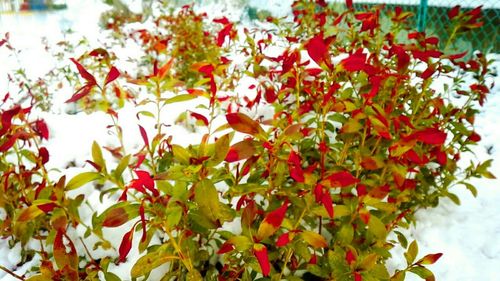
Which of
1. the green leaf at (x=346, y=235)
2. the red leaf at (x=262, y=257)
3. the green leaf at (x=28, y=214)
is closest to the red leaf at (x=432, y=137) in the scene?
the green leaf at (x=346, y=235)

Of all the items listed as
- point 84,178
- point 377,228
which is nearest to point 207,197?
point 84,178

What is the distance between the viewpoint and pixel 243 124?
742mm

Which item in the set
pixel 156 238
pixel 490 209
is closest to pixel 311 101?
pixel 156 238

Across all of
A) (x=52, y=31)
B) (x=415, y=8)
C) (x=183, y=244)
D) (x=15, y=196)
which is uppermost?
(x=415, y=8)

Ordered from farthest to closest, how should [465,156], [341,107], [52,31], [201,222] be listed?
[52,31]
[465,156]
[341,107]
[201,222]

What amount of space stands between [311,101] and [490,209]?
0.97 meters

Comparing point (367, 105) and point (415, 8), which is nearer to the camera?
point (367, 105)

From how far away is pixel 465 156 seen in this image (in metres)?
1.93

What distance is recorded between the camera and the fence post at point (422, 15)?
3.40 metres

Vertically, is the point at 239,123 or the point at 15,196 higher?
the point at 239,123

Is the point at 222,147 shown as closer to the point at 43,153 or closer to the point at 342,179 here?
the point at 342,179

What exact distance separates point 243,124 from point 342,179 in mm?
237

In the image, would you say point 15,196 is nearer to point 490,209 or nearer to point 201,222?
point 201,222

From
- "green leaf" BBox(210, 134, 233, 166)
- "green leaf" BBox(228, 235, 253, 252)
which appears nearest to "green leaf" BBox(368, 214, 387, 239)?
"green leaf" BBox(228, 235, 253, 252)
